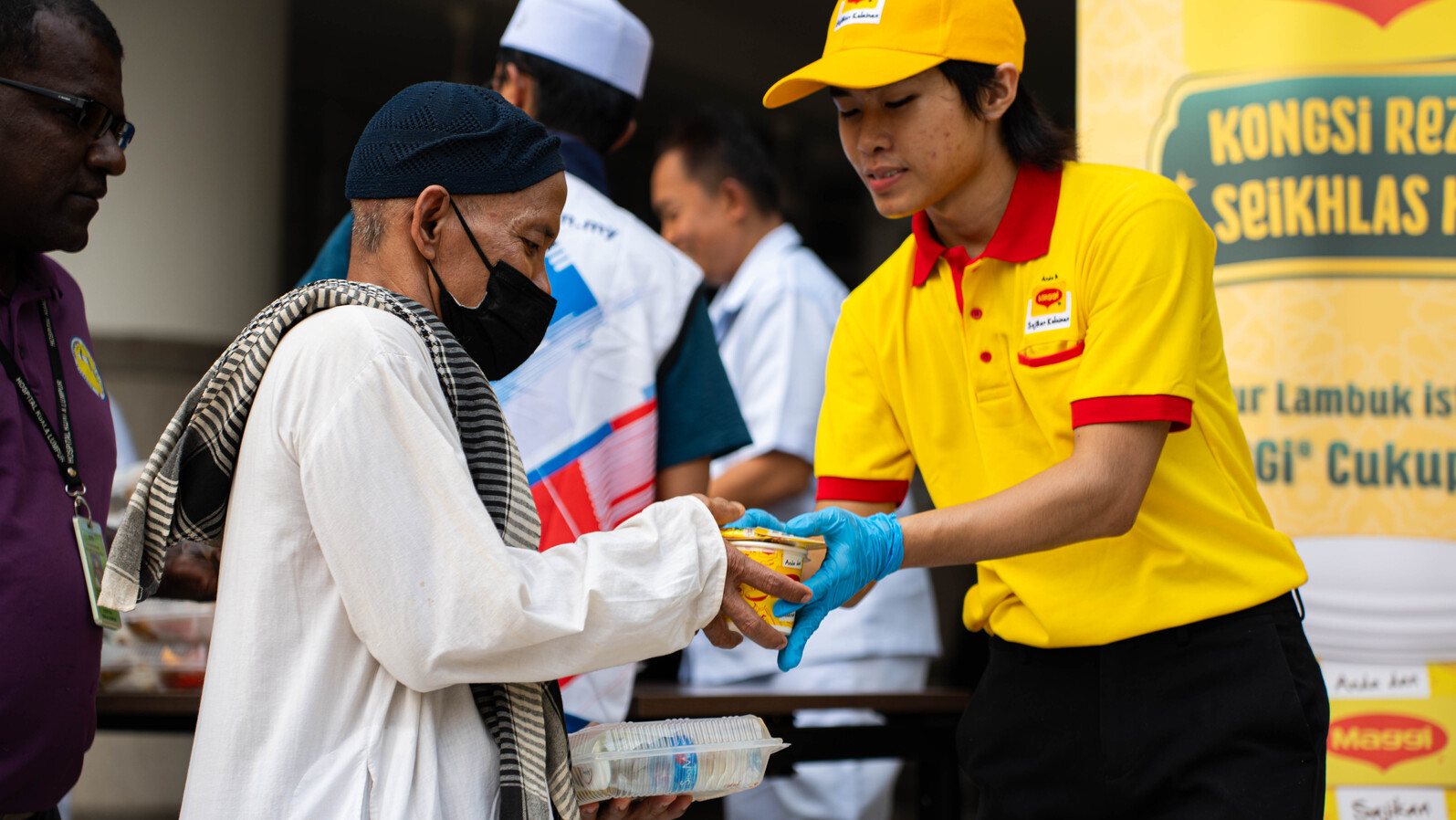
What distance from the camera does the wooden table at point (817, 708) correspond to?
294 centimetres

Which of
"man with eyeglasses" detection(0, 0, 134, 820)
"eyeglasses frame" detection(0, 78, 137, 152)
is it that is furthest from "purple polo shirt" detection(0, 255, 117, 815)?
"eyeglasses frame" detection(0, 78, 137, 152)

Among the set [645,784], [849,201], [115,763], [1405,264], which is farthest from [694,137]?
[115,763]

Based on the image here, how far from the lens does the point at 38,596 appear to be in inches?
77.6

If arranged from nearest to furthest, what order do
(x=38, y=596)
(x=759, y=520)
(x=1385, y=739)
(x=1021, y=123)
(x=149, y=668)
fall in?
(x=759, y=520), (x=38, y=596), (x=1021, y=123), (x=1385, y=739), (x=149, y=668)

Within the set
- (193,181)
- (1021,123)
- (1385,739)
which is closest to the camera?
(1021,123)

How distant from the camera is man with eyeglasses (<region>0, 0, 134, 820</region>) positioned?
195 cm

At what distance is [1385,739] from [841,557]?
1.71 meters

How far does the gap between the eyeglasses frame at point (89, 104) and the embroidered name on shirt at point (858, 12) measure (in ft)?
4.22

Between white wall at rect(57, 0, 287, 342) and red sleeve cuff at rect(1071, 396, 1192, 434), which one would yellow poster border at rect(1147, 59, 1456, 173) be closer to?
red sleeve cuff at rect(1071, 396, 1192, 434)

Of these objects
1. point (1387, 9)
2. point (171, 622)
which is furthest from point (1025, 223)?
point (171, 622)

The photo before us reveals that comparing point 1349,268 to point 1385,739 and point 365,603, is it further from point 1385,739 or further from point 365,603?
point 365,603

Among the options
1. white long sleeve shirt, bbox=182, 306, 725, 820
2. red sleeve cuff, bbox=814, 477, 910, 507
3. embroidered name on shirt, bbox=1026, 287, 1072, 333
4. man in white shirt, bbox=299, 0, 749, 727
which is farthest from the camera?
man in white shirt, bbox=299, 0, 749, 727

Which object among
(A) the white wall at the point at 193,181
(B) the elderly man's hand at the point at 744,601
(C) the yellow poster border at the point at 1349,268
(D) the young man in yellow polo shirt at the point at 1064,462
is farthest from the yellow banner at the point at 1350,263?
(A) the white wall at the point at 193,181

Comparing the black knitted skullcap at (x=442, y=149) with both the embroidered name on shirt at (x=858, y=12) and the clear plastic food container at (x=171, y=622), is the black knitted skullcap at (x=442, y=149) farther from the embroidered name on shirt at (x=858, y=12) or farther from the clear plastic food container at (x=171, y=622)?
the clear plastic food container at (x=171, y=622)
